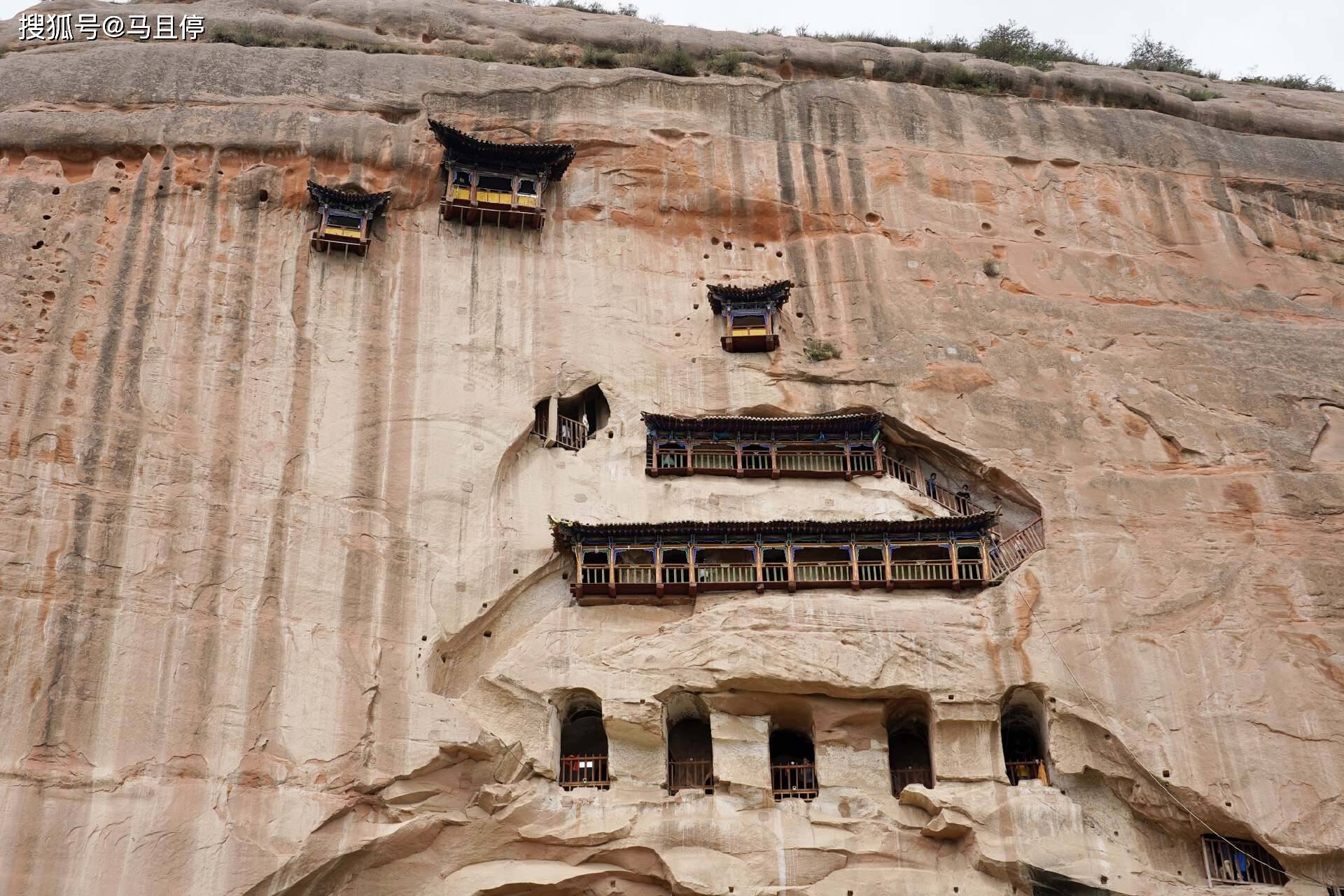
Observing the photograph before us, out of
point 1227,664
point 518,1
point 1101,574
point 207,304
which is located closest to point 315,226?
point 207,304

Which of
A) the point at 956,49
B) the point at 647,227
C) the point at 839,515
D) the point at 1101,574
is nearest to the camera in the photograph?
the point at 1101,574

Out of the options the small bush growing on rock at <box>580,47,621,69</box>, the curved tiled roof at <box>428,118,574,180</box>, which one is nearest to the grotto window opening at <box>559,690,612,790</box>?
the curved tiled roof at <box>428,118,574,180</box>

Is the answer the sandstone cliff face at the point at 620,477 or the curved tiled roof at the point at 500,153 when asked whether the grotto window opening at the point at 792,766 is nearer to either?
the sandstone cliff face at the point at 620,477

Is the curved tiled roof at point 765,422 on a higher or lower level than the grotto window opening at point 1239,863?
higher

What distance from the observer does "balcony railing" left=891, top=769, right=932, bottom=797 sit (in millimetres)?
21625

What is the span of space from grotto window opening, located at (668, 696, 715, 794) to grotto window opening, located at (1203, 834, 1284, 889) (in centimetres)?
737

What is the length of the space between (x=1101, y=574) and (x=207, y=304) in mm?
15246

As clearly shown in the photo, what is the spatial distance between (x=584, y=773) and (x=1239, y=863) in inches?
382

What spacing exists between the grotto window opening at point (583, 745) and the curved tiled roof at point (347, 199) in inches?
382

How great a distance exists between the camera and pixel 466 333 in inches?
953

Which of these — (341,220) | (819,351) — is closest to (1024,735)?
(819,351)

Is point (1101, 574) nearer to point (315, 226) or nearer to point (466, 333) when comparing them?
point (466, 333)

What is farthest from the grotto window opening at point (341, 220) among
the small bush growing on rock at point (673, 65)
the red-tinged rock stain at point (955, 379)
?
the red-tinged rock stain at point (955, 379)

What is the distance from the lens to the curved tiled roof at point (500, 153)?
25.7 meters
